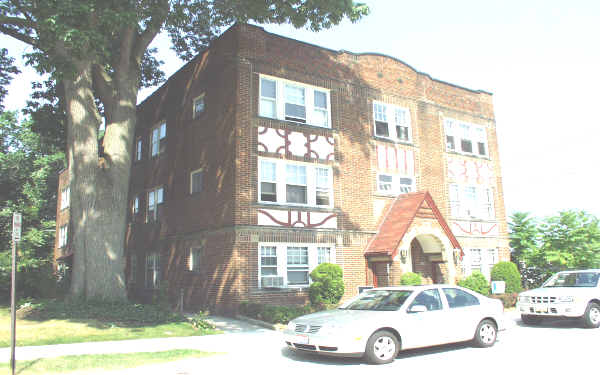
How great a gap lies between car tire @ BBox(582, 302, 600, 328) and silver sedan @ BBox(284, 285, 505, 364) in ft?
12.3

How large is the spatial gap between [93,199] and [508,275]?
17.7 metres

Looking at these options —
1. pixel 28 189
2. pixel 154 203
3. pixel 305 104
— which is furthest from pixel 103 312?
pixel 28 189

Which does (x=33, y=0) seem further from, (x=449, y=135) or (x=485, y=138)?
(x=485, y=138)

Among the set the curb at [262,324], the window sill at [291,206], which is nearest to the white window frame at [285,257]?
the window sill at [291,206]

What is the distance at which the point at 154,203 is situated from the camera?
24172mm

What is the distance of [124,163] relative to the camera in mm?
17656

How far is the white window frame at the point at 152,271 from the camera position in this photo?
22.9 m

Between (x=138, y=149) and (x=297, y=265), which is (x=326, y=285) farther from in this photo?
(x=138, y=149)

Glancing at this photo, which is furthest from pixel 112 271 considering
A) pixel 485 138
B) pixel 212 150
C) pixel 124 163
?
pixel 485 138

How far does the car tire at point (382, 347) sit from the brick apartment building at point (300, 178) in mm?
8390

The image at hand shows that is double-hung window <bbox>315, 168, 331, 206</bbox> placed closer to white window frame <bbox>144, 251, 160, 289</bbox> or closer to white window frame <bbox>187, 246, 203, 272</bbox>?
white window frame <bbox>187, 246, 203, 272</bbox>

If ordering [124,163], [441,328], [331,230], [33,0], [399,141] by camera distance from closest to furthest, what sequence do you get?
[441,328], [33,0], [124,163], [331,230], [399,141]

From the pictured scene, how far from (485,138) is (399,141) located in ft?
20.9

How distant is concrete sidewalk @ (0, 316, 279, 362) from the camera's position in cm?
1026
